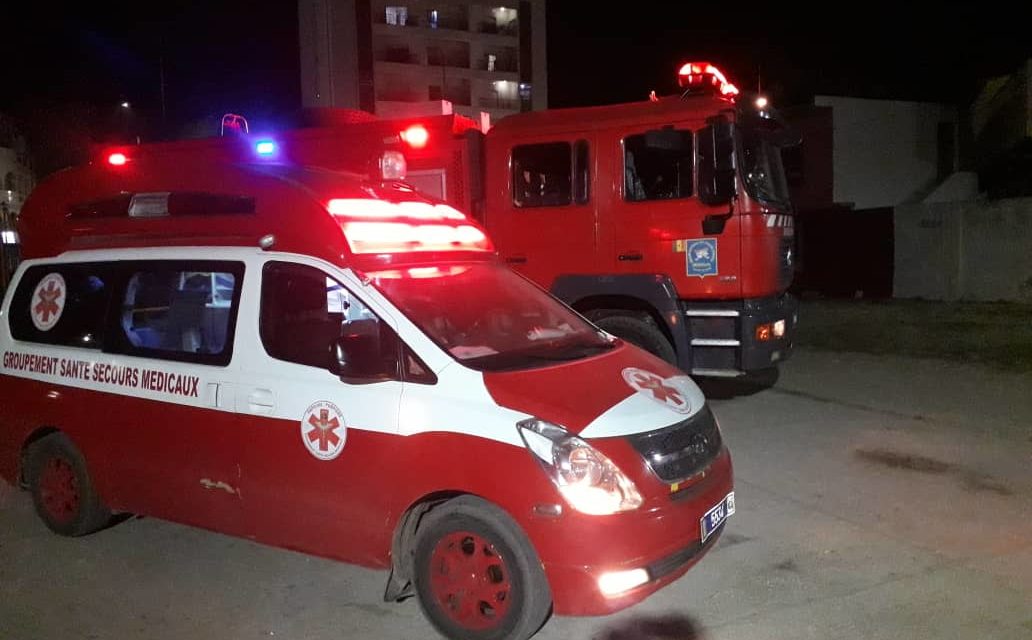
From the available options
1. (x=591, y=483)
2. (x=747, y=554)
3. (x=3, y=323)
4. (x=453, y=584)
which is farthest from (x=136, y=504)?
(x=747, y=554)

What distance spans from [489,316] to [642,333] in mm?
3478

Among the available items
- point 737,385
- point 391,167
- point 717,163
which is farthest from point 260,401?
point 737,385

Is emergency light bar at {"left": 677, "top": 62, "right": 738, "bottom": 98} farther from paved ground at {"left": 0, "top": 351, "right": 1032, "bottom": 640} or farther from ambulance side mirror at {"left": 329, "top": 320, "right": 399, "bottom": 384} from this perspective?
ambulance side mirror at {"left": 329, "top": 320, "right": 399, "bottom": 384}

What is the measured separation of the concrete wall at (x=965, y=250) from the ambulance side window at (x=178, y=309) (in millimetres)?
15921

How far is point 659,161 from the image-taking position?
7.61 metres

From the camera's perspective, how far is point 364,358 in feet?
12.8

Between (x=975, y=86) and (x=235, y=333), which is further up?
(x=975, y=86)

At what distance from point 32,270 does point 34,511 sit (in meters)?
1.75

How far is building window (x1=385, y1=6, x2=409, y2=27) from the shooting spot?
46.2 metres

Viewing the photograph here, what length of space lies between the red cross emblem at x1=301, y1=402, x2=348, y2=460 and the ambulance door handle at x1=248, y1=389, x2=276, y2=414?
0.23 meters

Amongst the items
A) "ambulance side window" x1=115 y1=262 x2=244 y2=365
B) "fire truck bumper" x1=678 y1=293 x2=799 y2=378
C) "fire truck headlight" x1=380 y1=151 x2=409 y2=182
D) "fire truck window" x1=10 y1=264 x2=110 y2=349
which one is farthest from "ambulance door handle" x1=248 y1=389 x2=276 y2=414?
"fire truck bumper" x1=678 y1=293 x2=799 y2=378

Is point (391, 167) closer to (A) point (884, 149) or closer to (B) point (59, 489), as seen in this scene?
(B) point (59, 489)

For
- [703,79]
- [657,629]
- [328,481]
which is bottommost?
[657,629]

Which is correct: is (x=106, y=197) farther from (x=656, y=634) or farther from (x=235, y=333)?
(x=656, y=634)
